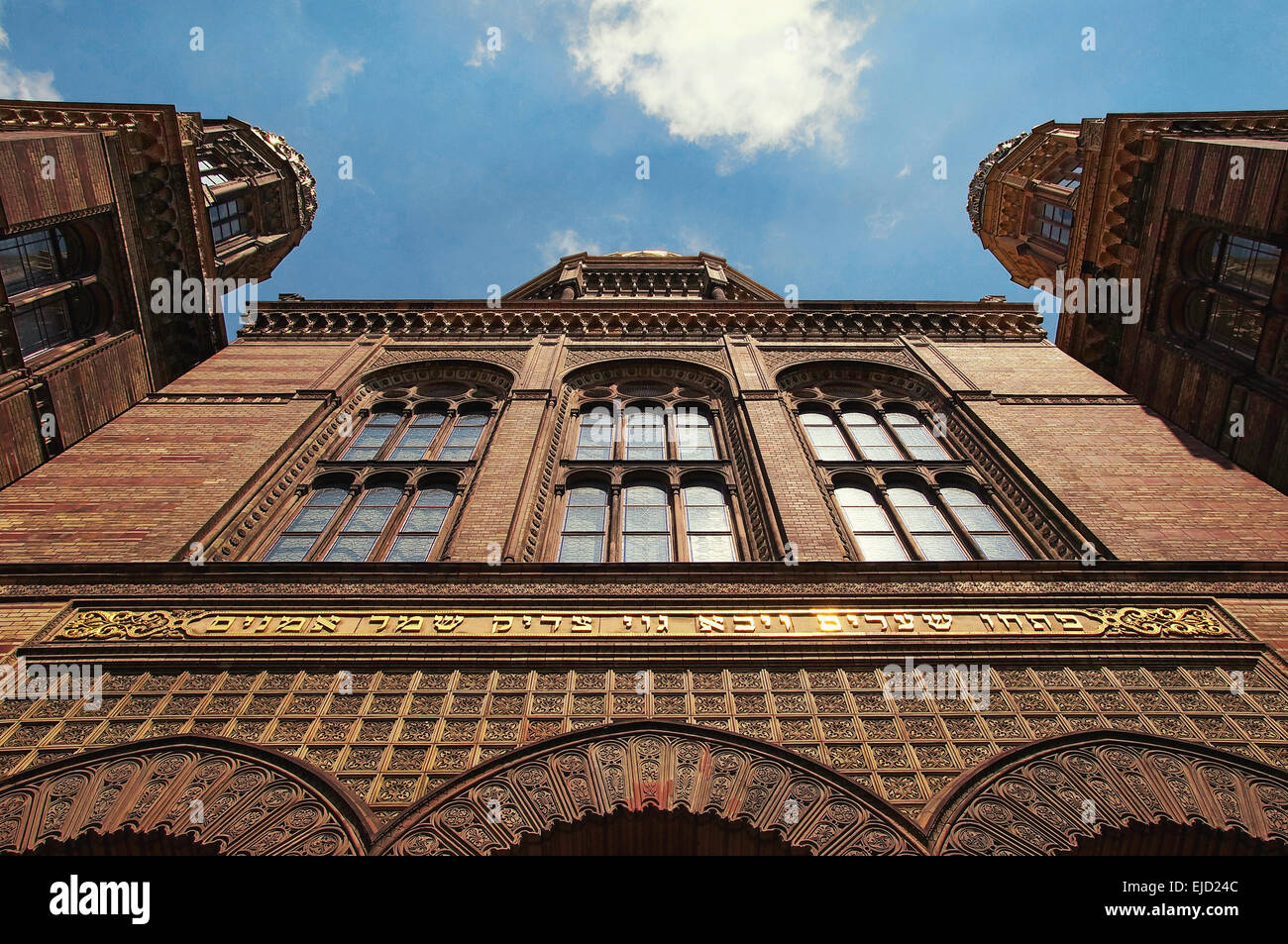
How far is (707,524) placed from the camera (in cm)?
1048

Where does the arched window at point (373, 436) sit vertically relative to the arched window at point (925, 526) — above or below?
above

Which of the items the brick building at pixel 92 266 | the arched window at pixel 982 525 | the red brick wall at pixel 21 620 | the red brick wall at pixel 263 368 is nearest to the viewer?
the red brick wall at pixel 21 620

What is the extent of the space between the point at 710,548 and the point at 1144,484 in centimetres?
545

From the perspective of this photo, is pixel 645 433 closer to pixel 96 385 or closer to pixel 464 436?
pixel 464 436

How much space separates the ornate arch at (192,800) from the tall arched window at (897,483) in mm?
6358

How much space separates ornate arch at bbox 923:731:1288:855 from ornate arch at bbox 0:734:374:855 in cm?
396

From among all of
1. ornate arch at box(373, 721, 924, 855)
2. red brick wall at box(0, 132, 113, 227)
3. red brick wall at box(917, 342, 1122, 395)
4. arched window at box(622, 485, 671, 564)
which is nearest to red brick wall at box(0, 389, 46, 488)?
red brick wall at box(0, 132, 113, 227)

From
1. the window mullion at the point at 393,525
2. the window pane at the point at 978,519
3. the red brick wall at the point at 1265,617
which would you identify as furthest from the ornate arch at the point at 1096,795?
the window mullion at the point at 393,525

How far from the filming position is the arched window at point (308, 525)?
9.77m

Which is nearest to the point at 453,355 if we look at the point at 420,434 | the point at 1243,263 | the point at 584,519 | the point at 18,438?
the point at 420,434

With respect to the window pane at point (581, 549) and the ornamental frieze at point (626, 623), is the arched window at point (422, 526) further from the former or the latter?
the ornamental frieze at point (626, 623)
